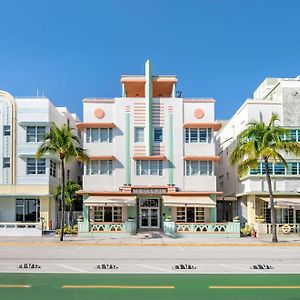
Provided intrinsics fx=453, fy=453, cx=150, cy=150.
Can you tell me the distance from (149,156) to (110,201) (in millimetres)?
5635

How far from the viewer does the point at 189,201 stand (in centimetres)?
4131

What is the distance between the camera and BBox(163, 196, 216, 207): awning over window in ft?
134

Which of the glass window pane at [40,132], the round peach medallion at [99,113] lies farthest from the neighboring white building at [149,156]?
the glass window pane at [40,132]

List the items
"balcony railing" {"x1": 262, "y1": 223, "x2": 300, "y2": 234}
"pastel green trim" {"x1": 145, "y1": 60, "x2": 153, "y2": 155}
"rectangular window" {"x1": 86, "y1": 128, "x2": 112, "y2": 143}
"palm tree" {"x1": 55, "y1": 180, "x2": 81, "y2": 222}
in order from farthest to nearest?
1. "palm tree" {"x1": 55, "y1": 180, "x2": 81, "y2": 222}
2. "rectangular window" {"x1": 86, "y1": 128, "x2": 112, "y2": 143}
3. "pastel green trim" {"x1": 145, "y1": 60, "x2": 153, "y2": 155}
4. "balcony railing" {"x1": 262, "y1": 223, "x2": 300, "y2": 234}

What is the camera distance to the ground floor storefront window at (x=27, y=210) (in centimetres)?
4359

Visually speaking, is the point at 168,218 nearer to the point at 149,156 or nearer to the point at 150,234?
the point at 150,234

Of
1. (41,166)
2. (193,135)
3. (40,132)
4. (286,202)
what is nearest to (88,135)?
(40,132)

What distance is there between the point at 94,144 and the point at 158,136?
6.22 m

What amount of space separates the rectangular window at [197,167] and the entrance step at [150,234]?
638cm

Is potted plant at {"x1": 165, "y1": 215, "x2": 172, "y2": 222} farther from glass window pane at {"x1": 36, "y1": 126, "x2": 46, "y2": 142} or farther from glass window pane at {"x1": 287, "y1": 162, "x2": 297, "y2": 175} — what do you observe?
glass window pane at {"x1": 36, "y1": 126, "x2": 46, "y2": 142}
